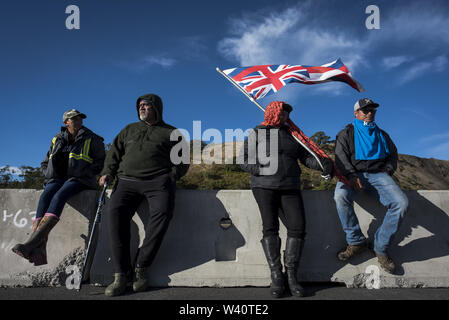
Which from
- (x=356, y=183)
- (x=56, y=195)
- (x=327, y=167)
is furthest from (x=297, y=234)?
(x=56, y=195)

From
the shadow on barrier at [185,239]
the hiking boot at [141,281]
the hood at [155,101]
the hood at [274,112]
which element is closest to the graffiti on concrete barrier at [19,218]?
the shadow on barrier at [185,239]

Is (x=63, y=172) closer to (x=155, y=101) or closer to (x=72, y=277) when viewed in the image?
(x=72, y=277)

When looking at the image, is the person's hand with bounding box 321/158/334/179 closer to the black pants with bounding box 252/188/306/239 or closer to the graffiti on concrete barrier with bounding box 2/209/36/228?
the black pants with bounding box 252/188/306/239

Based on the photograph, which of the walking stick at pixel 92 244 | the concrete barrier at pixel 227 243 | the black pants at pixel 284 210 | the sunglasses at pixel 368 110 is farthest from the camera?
the sunglasses at pixel 368 110

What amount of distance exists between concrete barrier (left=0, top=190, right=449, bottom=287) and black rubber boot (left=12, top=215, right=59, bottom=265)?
9 cm

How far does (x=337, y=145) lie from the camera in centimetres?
393

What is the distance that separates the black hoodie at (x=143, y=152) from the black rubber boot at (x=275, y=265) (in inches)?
50.6

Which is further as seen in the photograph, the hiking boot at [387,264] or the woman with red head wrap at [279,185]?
the hiking boot at [387,264]

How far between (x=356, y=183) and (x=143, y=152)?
256cm

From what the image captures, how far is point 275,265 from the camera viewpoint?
316 cm

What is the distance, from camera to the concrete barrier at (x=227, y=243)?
3.51 meters

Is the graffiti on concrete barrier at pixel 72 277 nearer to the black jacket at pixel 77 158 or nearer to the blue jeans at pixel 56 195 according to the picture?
the blue jeans at pixel 56 195

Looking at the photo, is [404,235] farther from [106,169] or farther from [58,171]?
[58,171]

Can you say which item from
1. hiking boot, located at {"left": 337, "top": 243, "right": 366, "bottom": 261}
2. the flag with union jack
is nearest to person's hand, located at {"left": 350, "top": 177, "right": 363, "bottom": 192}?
hiking boot, located at {"left": 337, "top": 243, "right": 366, "bottom": 261}
